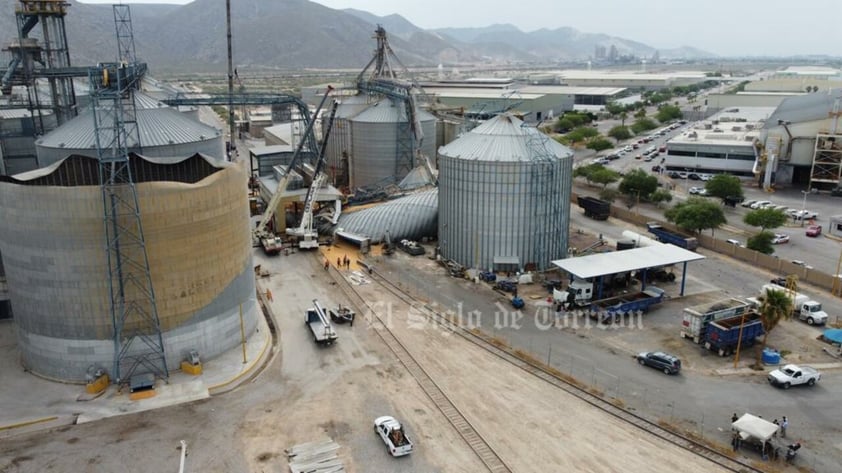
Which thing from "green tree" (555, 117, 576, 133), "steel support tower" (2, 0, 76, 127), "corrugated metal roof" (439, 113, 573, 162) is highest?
"steel support tower" (2, 0, 76, 127)

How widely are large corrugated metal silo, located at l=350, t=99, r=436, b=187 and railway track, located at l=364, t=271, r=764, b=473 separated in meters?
37.7

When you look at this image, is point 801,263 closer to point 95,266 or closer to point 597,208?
point 597,208

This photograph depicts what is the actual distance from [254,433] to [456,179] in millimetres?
30190

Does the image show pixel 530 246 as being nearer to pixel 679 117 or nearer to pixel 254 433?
pixel 254 433

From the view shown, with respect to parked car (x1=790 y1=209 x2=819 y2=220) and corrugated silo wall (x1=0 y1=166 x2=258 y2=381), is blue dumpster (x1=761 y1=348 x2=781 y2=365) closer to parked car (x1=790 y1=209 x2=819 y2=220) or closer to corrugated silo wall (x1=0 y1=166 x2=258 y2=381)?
corrugated silo wall (x1=0 y1=166 x2=258 y2=381)

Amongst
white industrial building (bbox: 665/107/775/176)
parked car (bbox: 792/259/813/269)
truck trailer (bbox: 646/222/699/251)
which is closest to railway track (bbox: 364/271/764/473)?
truck trailer (bbox: 646/222/699/251)

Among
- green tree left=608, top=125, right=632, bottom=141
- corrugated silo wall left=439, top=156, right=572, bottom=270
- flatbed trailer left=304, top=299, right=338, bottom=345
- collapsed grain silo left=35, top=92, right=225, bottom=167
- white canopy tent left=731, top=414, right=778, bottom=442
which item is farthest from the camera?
green tree left=608, top=125, right=632, bottom=141

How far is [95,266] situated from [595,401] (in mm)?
27367

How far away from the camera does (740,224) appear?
69.2 meters

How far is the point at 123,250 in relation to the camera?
32125mm

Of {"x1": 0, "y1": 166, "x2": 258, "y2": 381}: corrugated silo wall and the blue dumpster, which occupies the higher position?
{"x1": 0, "y1": 166, "x2": 258, "y2": 381}: corrugated silo wall

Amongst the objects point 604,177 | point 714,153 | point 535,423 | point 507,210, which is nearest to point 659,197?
point 604,177

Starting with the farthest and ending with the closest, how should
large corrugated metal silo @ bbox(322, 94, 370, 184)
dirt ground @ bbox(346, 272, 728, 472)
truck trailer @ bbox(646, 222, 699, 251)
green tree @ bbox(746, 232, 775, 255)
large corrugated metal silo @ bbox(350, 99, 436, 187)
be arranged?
large corrugated metal silo @ bbox(322, 94, 370, 184), large corrugated metal silo @ bbox(350, 99, 436, 187), truck trailer @ bbox(646, 222, 699, 251), green tree @ bbox(746, 232, 775, 255), dirt ground @ bbox(346, 272, 728, 472)

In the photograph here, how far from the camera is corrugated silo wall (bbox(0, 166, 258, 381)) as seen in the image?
31.3 metres
